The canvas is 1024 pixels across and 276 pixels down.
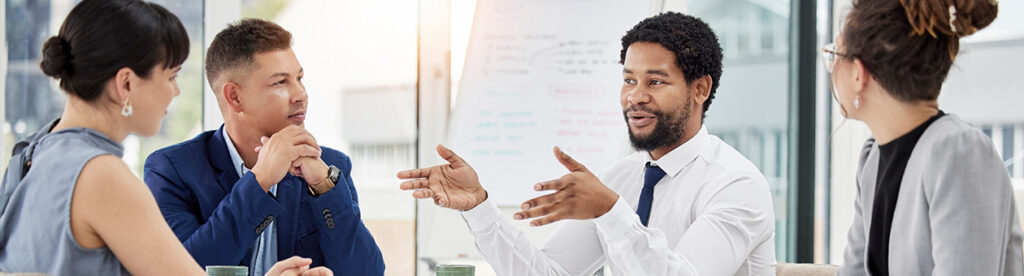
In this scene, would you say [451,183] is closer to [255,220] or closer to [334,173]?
[334,173]

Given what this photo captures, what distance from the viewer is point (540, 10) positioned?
13.2 ft

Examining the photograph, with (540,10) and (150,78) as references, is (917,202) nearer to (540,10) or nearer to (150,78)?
(150,78)

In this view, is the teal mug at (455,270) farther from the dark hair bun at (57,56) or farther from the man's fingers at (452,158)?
the dark hair bun at (57,56)

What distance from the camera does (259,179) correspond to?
→ 6.80 ft

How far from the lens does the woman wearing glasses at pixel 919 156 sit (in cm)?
140

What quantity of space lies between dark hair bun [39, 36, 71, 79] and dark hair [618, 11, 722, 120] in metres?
A: 1.49

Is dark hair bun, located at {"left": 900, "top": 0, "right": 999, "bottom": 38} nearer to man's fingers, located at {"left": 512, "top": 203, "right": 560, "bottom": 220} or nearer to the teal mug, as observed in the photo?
man's fingers, located at {"left": 512, "top": 203, "right": 560, "bottom": 220}

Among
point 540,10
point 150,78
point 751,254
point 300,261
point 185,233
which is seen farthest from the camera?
point 540,10

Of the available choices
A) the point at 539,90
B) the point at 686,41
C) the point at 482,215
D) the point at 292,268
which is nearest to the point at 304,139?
the point at 482,215

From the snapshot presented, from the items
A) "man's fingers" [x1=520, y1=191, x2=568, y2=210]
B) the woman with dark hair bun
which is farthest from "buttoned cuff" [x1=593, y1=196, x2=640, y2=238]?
the woman with dark hair bun

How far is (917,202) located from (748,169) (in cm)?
83

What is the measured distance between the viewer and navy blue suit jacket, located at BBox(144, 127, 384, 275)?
2064mm

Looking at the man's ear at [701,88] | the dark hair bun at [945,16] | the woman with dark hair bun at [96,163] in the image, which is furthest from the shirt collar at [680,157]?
the woman with dark hair bun at [96,163]

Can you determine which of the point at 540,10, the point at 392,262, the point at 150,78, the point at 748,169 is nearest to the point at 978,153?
the point at 748,169
